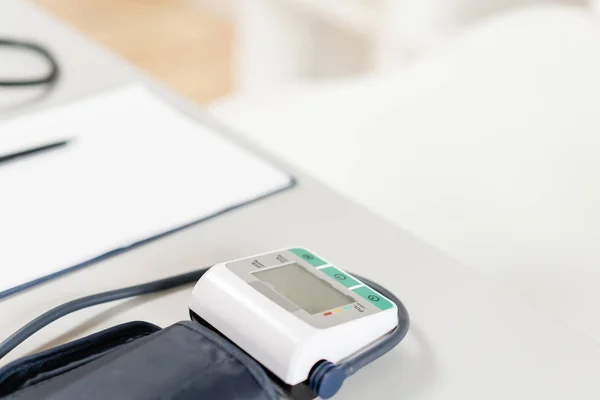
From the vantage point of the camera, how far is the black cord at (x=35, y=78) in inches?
24.5

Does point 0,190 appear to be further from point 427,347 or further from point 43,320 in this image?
point 427,347

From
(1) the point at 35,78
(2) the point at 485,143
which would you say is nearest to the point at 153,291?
(1) the point at 35,78

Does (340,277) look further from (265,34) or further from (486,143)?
(265,34)

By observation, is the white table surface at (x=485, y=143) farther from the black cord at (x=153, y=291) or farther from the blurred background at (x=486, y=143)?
the black cord at (x=153, y=291)

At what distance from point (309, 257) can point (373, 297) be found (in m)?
0.05

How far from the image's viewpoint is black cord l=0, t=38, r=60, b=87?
62 centimetres

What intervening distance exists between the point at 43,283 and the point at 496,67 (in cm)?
65

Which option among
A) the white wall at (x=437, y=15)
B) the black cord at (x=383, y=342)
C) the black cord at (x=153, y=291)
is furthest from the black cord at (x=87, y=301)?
the white wall at (x=437, y=15)

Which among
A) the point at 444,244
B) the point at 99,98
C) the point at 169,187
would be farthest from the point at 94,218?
the point at 444,244

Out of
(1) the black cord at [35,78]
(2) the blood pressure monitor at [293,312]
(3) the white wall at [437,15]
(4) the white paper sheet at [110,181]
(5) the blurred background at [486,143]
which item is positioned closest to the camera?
(2) the blood pressure monitor at [293,312]

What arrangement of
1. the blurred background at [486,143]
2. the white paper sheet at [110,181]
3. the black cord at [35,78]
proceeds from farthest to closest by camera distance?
the blurred background at [486,143] → the black cord at [35,78] → the white paper sheet at [110,181]

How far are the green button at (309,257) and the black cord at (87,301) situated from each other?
60 millimetres

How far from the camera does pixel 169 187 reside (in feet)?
1.65

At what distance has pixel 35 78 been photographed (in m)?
0.63
